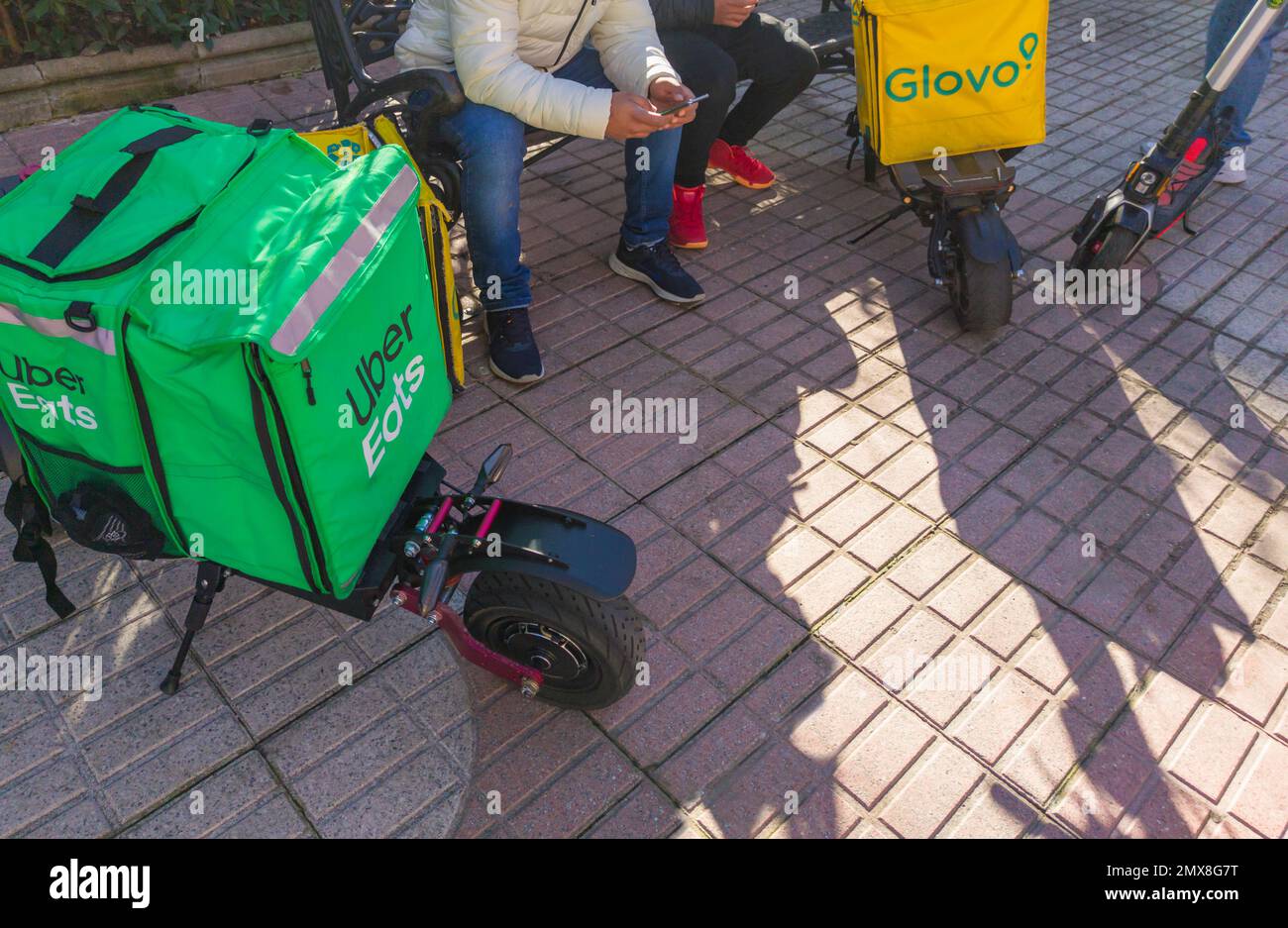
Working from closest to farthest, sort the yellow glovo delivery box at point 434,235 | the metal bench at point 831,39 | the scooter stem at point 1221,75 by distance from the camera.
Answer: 1. the yellow glovo delivery box at point 434,235
2. the scooter stem at point 1221,75
3. the metal bench at point 831,39

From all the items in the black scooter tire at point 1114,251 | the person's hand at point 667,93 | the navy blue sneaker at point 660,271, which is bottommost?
the black scooter tire at point 1114,251

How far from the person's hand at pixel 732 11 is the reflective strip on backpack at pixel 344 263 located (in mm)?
2109

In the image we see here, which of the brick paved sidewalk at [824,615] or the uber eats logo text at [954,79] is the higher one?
the uber eats logo text at [954,79]

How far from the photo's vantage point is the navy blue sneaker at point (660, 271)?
357cm

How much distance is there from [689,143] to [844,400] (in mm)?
1316

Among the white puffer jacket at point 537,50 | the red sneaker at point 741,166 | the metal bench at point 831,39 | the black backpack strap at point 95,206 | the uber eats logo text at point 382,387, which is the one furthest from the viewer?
the red sneaker at point 741,166

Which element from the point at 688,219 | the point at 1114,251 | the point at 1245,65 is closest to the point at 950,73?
the point at 1114,251

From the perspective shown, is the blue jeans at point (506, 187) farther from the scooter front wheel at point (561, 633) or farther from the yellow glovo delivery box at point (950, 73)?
the scooter front wheel at point (561, 633)

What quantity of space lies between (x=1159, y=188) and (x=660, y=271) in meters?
1.94

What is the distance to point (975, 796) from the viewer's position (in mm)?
2105

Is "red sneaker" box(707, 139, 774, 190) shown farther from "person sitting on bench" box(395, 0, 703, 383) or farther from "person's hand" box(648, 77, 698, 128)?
"person's hand" box(648, 77, 698, 128)

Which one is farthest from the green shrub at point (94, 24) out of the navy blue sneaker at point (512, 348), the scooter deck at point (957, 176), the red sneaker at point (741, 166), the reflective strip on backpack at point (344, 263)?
the scooter deck at point (957, 176)

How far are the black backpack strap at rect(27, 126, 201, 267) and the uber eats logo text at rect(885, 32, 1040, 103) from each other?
248 centimetres
